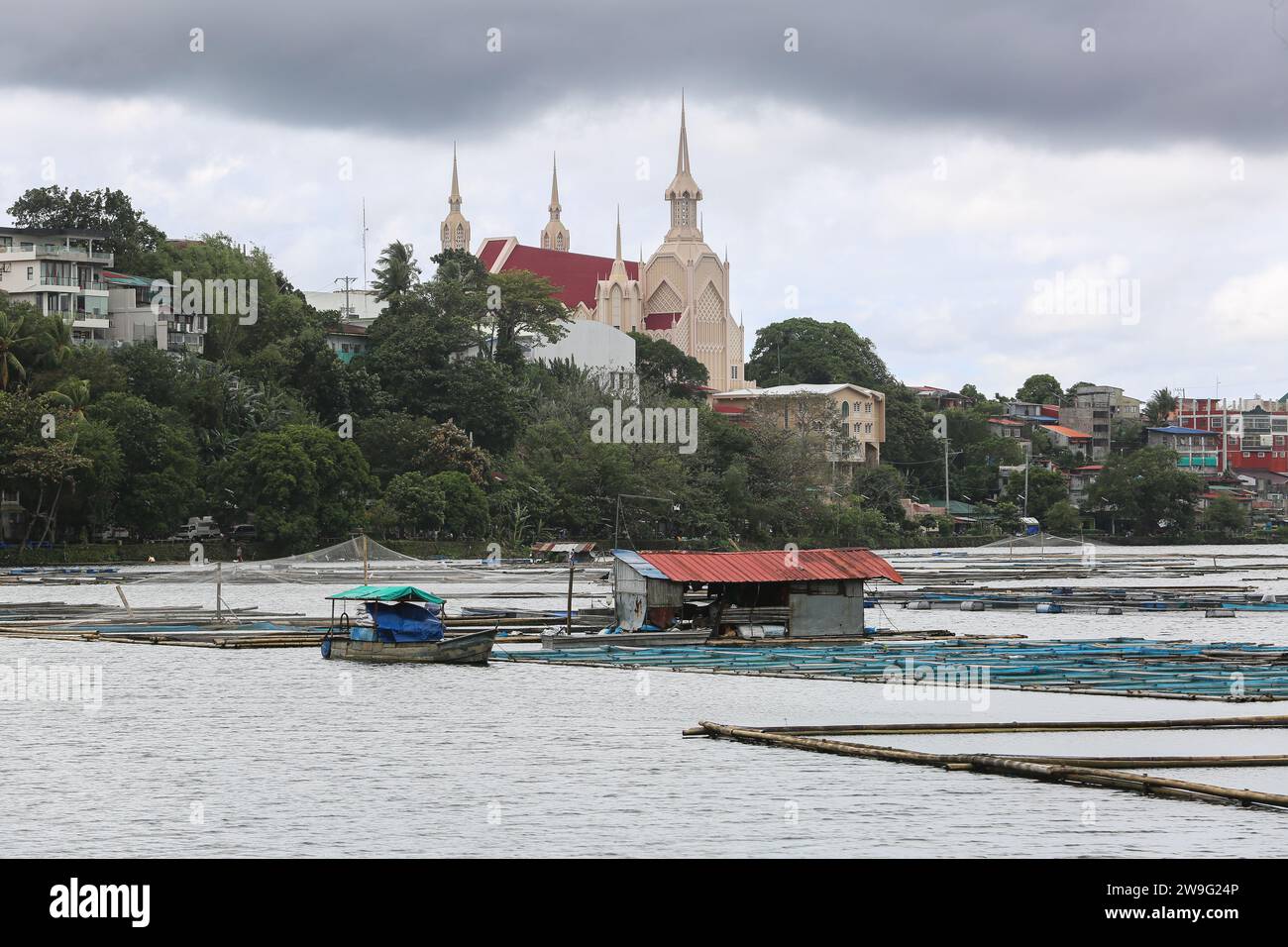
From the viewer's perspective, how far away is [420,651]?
134ft

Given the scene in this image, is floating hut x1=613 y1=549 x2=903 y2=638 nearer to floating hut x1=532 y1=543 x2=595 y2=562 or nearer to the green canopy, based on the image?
the green canopy

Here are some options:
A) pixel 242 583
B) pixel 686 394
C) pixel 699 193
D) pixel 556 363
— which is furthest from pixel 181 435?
pixel 699 193

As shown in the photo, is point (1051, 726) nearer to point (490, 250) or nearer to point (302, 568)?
point (302, 568)

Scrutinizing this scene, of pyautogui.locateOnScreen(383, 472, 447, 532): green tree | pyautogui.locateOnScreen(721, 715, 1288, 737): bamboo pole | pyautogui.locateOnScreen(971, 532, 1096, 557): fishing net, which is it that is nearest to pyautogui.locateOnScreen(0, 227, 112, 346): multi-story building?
pyautogui.locateOnScreen(383, 472, 447, 532): green tree

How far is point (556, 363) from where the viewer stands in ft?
433

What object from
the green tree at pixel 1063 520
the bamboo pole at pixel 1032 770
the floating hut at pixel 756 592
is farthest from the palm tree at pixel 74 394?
the green tree at pixel 1063 520

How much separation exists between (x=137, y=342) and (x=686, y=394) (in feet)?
188

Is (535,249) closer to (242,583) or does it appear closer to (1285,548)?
(1285,548)

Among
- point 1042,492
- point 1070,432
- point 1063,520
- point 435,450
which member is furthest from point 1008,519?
point 435,450

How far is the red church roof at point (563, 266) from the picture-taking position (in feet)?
554

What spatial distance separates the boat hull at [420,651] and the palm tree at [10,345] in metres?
50.2

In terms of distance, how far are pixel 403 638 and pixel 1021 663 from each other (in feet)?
46.5

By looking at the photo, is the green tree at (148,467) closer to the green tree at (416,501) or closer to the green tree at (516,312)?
the green tree at (416,501)
